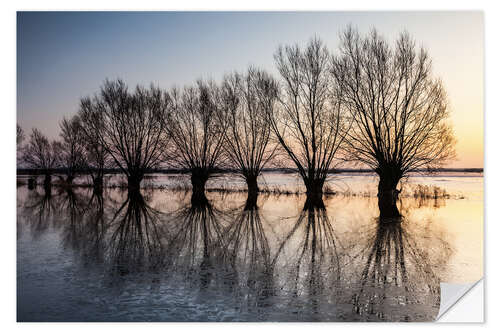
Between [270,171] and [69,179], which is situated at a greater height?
[270,171]

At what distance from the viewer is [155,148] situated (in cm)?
970

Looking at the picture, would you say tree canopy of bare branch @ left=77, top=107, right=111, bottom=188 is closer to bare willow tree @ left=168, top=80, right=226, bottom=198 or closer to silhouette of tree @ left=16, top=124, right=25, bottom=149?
bare willow tree @ left=168, top=80, right=226, bottom=198

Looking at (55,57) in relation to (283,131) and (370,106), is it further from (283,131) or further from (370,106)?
(370,106)

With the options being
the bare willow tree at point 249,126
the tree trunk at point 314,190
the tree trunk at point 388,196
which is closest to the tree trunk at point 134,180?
the bare willow tree at point 249,126

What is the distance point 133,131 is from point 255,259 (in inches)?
225

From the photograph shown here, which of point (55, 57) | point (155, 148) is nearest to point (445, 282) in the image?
point (55, 57)

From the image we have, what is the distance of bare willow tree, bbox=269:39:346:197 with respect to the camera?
827 cm

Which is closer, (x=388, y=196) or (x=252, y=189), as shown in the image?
(x=388, y=196)

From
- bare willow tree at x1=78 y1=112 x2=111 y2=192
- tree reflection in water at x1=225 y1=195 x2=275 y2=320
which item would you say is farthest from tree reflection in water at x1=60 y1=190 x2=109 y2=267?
tree reflection in water at x1=225 y1=195 x2=275 y2=320

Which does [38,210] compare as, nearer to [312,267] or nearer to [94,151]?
[94,151]

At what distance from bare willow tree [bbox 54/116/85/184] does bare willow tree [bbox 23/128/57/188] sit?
0.66ft

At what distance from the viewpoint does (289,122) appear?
909 cm

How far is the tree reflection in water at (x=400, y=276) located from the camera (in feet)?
12.8

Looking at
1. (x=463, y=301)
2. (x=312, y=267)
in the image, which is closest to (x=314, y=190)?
(x=312, y=267)
